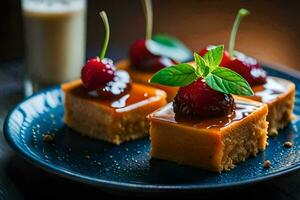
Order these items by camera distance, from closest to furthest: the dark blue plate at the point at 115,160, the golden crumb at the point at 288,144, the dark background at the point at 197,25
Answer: the dark blue plate at the point at 115,160, the golden crumb at the point at 288,144, the dark background at the point at 197,25

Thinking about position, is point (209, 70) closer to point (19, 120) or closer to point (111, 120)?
point (111, 120)

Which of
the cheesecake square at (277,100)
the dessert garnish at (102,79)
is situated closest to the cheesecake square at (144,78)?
the dessert garnish at (102,79)

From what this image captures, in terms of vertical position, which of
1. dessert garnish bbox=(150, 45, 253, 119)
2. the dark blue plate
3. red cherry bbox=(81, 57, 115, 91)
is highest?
dessert garnish bbox=(150, 45, 253, 119)

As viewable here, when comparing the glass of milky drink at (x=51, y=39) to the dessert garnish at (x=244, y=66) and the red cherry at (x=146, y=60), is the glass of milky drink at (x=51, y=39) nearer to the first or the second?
the red cherry at (x=146, y=60)

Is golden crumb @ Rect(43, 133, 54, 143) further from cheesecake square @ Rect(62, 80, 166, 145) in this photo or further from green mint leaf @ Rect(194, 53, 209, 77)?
green mint leaf @ Rect(194, 53, 209, 77)

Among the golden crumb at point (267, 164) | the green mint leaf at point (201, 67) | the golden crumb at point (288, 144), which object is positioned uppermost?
the green mint leaf at point (201, 67)

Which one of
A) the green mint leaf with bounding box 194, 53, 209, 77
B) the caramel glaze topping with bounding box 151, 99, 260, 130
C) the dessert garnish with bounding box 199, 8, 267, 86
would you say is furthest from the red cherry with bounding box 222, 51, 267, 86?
the green mint leaf with bounding box 194, 53, 209, 77

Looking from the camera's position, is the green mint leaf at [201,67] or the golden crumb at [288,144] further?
the golden crumb at [288,144]
